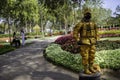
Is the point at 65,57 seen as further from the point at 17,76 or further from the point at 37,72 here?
the point at 17,76

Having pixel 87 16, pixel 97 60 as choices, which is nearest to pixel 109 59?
pixel 97 60

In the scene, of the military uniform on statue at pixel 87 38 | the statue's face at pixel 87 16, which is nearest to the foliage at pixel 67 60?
the military uniform on statue at pixel 87 38

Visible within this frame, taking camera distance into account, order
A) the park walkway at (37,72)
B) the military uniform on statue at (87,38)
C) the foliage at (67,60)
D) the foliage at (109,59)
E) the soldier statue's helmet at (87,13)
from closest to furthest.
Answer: the soldier statue's helmet at (87,13) < the military uniform on statue at (87,38) < the park walkway at (37,72) < the foliage at (109,59) < the foliage at (67,60)

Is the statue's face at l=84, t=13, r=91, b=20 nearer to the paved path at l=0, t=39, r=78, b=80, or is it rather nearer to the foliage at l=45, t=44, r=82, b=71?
the paved path at l=0, t=39, r=78, b=80

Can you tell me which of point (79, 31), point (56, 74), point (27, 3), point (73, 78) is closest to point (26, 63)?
point (56, 74)

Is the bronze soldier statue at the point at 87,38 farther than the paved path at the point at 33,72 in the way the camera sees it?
No

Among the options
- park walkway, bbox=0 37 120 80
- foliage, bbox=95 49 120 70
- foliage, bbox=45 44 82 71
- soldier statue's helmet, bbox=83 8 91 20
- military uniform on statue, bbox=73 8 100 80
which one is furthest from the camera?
foliage, bbox=45 44 82 71

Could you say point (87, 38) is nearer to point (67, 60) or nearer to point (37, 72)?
point (37, 72)

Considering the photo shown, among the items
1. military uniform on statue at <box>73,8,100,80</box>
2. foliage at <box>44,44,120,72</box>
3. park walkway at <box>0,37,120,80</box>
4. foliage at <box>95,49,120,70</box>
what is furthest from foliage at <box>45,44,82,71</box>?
military uniform on statue at <box>73,8,100,80</box>

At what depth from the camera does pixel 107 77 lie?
1146 cm

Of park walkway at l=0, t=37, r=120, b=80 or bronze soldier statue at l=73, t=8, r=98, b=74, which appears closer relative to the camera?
bronze soldier statue at l=73, t=8, r=98, b=74

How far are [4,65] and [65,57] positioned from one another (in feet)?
11.1

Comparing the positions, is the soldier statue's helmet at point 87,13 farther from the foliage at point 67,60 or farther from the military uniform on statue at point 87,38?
the foliage at point 67,60

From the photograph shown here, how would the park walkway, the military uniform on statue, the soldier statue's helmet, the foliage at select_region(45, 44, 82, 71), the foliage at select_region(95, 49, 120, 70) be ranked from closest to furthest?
the soldier statue's helmet
the military uniform on statue
the park walkway
the foliage at select_region(95, 49, 120, 70)
the foliage at select_region(45, 44, 82, 71)
